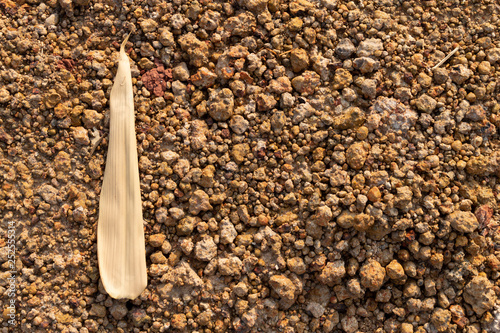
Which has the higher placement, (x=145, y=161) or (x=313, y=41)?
(x=313, y=41)

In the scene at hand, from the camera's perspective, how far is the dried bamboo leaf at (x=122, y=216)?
91.1 inches

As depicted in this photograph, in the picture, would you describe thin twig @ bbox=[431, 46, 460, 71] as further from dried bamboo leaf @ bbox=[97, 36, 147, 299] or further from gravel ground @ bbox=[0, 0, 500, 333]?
Result: dried bamboo leaf @ bbox=[97, 36, 147, 299]

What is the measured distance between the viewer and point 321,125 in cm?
240

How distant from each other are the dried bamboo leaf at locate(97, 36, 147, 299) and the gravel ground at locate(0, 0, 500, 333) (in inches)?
2.0

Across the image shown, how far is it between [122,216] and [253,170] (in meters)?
0.73

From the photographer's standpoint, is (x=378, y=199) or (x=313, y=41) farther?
(x=313, y=41)

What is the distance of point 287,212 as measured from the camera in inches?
93.6

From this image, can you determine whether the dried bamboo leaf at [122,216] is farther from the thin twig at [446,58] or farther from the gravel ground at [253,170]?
the thin twig at [446,58]

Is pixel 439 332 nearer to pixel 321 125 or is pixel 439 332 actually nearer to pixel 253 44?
pixel 321 125

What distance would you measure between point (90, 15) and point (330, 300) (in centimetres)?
206

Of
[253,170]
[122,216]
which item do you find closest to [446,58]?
[253,170]

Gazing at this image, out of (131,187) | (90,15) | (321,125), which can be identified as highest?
(90,15)

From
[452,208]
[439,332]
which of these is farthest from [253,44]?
[439,332]

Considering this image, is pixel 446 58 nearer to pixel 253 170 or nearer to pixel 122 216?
pixel 253 170
